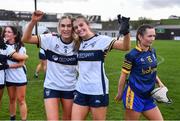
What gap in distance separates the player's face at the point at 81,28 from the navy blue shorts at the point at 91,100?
0.82 metres

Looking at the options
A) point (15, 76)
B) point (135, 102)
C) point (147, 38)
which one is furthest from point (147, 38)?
point (15, 76)

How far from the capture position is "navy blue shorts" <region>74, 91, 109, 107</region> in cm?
A: 584

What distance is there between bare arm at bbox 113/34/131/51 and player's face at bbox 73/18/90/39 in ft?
1.43

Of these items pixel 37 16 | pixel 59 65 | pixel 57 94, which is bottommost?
pixel 57 94

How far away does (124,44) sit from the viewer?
578 cm

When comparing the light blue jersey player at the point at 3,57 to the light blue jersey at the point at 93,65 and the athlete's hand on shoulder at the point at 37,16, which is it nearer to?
the athlete's hand on shoulder at the point at 37,16

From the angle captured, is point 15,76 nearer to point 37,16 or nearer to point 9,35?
point 9,35

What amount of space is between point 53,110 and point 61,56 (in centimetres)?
79

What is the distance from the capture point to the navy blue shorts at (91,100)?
584 centimetres

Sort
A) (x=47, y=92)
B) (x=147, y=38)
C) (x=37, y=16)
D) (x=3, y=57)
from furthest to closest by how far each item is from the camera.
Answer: (x=3, y=57) → (x=147, y=38) → (x=47, y=92) → (x=37, y=16)

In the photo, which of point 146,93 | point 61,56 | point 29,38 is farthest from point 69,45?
point 146,93

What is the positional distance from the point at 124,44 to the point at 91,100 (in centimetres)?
90

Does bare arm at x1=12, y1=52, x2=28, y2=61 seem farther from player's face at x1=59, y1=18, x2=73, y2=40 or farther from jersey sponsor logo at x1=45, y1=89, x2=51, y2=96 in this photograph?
player's face at x1=59, y1=18, x2=73, y2=40

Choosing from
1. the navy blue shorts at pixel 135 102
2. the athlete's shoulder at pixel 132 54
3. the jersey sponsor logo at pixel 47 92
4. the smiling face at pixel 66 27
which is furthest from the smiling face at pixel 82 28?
the navy blue shorts at pixel 135 102
